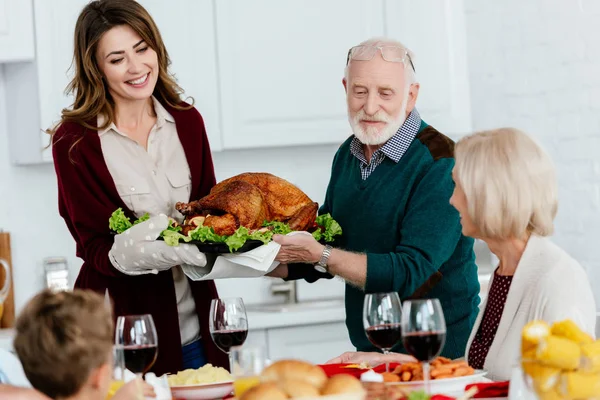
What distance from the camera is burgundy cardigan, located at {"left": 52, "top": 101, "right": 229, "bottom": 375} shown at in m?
2.68

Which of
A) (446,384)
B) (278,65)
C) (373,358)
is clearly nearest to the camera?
(446,384)

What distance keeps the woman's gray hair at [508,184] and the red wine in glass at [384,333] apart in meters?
0.32

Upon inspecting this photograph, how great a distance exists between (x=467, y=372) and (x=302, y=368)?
45 cm

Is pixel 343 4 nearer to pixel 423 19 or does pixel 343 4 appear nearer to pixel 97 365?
pixel 423 19

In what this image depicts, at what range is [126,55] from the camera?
2.71m

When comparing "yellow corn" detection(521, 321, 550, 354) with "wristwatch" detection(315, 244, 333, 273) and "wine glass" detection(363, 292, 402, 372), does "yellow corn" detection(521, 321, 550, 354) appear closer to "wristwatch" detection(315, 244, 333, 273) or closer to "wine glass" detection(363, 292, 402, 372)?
"wine glass" detection(363, 292, 402, 372)

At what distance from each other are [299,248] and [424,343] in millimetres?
840

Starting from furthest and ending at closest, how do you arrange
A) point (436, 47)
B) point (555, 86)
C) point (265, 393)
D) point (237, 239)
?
point (555, 86) < point (436, 47) < point (237, 239) < point (265, 393)

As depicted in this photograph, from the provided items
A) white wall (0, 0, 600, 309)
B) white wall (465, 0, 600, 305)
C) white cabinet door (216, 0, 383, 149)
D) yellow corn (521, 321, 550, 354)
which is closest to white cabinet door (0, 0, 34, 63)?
white wall (0, 0, 600, 309)

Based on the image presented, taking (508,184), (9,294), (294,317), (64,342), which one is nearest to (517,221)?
(508,184)

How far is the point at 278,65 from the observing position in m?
3.90

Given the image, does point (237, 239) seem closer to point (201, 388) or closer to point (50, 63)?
point (201, 388)

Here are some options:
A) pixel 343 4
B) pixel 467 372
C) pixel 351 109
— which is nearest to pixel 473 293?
pixel 351 109

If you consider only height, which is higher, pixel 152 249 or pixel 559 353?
pixel 152 249
